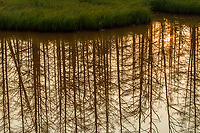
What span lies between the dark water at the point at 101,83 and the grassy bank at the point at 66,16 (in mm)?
1071

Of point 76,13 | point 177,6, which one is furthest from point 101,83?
point 177,6

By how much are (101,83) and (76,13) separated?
625cm

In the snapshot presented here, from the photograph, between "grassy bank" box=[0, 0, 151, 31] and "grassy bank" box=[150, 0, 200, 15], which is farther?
"grassy bank" box=[150, 0, 200, 15]

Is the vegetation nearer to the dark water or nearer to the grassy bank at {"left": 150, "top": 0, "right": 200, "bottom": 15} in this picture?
the grassy bank at {"left": 150, "top": 0, "right": 200, "bottom": 15}

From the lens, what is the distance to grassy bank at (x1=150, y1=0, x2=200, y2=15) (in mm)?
14074

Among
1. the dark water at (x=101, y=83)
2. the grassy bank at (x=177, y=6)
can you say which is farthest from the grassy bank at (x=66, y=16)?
the grassy bank at (x=177, y=6)

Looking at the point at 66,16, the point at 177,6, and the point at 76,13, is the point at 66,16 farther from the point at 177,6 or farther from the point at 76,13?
the point at 177,6

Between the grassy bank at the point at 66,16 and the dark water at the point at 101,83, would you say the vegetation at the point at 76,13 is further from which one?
the dark water at the point at 101,83

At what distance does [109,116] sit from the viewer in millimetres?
5062

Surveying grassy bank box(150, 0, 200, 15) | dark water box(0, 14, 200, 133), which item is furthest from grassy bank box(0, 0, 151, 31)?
grassy bank box(150, 0, 200, 15)

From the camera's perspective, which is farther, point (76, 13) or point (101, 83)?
point (76, 13)

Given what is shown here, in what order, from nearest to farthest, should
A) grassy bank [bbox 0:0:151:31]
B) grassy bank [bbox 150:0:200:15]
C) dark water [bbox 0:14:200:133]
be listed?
dark water [bbox 0:14:200:133] → grassy bank [bbox 0:0:151:31] → grassy bank [bbox 150:0:200:15]

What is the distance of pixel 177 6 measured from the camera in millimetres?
14422

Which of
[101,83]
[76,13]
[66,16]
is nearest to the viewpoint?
[101,83]
